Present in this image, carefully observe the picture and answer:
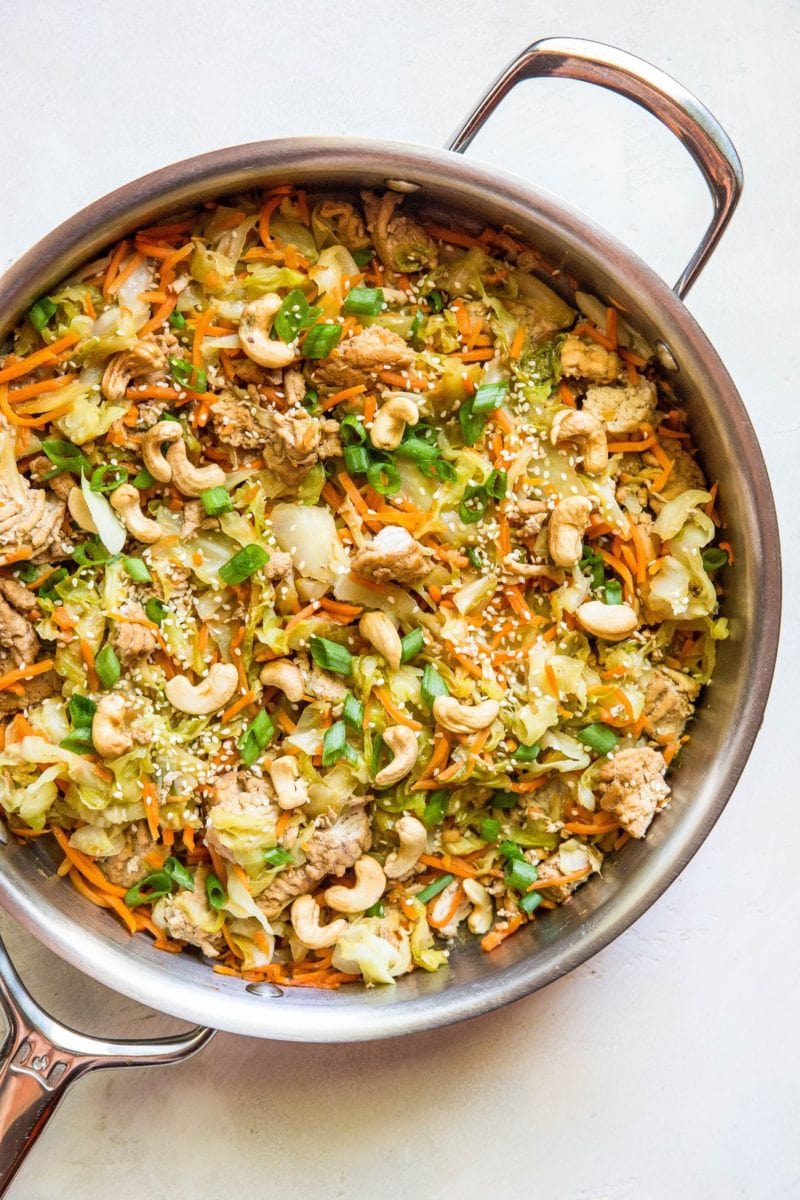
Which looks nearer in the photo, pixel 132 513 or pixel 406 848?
pixel 132 513

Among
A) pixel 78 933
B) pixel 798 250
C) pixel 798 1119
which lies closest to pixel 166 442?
pixel 78 933

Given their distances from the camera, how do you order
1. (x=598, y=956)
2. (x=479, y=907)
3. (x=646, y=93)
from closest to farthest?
1. (x=646, y=93)
2. (x=479, y=907)
3. (x=598, y=956)

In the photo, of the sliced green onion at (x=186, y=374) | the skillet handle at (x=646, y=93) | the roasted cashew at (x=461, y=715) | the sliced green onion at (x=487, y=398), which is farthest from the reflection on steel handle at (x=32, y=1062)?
the skillet handle at (x=646, y=93)

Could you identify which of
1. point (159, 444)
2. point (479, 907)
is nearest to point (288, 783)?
point (479, 907)

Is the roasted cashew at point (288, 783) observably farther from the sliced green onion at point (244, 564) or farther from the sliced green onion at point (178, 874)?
the sliced green onion at point (244, 564)

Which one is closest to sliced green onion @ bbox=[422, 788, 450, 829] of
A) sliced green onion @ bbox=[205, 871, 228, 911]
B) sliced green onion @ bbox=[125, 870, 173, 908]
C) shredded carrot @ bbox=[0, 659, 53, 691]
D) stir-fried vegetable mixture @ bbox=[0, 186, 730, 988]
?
stir-fried vegetable mixture @ bbox=[0, 186, 730, 988]

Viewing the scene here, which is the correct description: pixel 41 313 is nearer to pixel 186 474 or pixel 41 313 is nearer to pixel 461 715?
pixel 186 474

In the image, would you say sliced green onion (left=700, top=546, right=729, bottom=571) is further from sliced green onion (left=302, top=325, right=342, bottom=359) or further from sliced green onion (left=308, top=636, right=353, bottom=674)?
sliced green onion (left=302, top=325, right=342, bottom=359)
